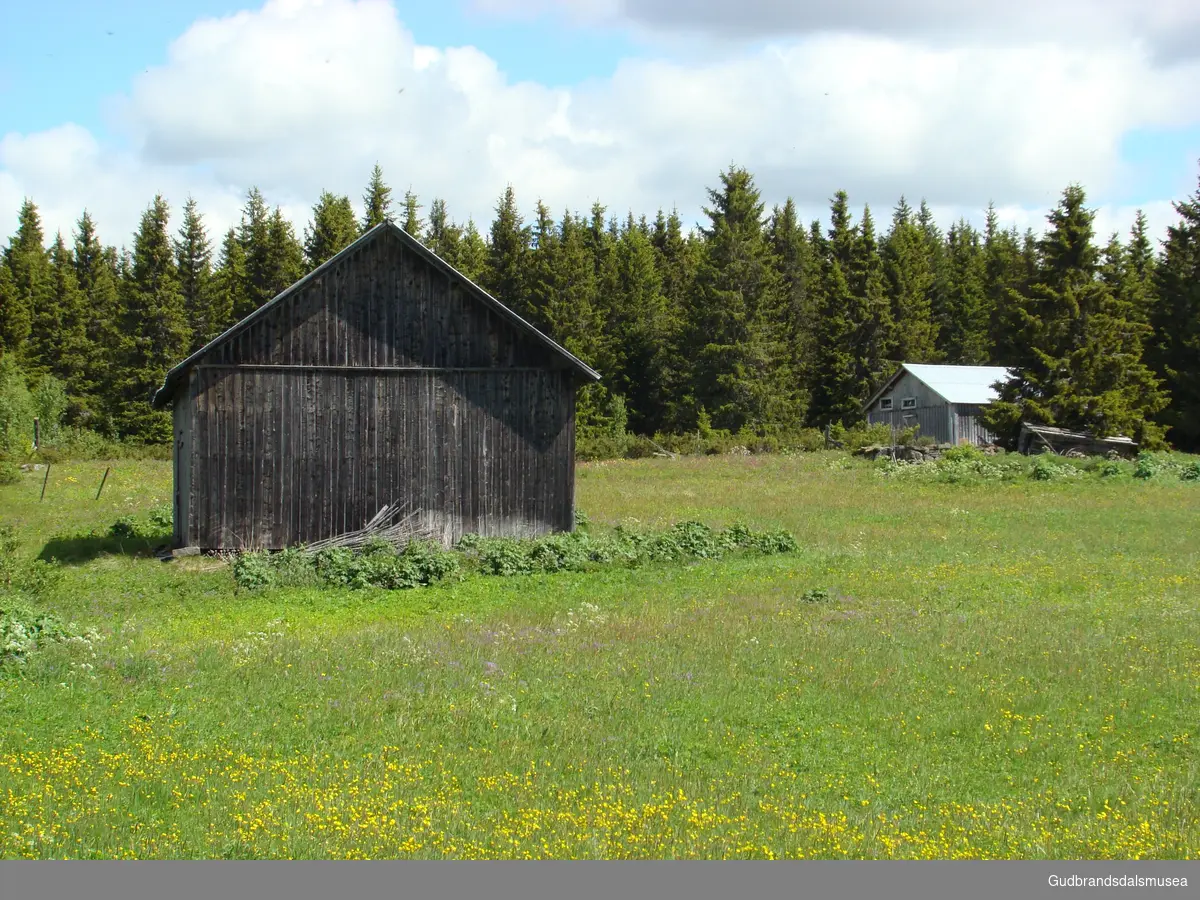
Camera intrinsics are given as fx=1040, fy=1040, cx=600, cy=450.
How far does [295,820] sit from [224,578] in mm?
13408

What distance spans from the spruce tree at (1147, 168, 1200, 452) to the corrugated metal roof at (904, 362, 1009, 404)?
836 cm

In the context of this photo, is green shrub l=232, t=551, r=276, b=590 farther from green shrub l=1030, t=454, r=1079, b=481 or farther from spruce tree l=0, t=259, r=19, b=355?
spruce tree l=0, t=259, r=19, b=355

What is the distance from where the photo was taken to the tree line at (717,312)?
47.9 meters

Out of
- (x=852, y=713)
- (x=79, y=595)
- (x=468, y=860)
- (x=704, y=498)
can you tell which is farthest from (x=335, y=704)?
(x=704, y=498)

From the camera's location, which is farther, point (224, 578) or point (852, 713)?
point (224, 578)

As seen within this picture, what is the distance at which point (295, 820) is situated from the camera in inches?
306

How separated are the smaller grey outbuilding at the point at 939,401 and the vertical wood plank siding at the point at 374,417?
107 ft

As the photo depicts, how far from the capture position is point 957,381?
57625mm

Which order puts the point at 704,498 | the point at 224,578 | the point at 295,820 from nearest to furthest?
1. the point at 295,820
2. the point at 224,578
3. the point at 704,498

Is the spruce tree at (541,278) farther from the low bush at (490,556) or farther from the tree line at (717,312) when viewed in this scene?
A: the low bush at (490,556)

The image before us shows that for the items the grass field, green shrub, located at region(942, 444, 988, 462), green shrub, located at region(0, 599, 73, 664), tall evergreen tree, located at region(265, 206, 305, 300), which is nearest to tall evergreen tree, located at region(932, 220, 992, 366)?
green shrub, located at region(942, 444, 988, 462)

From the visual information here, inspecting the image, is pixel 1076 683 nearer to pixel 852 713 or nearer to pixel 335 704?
pixel 852 713

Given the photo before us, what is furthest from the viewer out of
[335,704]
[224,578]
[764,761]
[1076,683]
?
[224,578]

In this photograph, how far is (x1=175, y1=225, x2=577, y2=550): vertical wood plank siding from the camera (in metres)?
22.9
